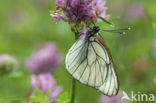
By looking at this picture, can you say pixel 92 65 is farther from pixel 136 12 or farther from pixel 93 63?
pixel 136 12

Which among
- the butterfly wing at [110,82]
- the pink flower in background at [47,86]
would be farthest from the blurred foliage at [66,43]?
the butterfly wing at [110,82]

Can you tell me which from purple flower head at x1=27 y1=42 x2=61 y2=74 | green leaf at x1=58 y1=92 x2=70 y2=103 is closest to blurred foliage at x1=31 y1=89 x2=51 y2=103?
green leaf at x1=58 y1=92 x2=70 y2=103

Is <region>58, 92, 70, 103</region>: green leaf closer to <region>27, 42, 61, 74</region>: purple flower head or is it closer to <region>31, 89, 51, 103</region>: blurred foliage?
<region>31, 89, 51, 103</region>: blurred foliage

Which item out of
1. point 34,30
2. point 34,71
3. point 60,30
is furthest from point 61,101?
point 34,30

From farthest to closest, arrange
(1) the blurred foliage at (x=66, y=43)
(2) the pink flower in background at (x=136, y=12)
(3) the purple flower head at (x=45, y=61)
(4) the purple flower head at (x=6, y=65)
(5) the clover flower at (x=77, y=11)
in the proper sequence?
(2) the pink flower in background at (x=136, y=12) < (3) the purple flower head at (x=45, y=61) < (1) the blurred foliage at (x=66, y=43) < (4) the purple flower head at (x=6, y=65) < (5) the clover flower at (x=77, y=11)

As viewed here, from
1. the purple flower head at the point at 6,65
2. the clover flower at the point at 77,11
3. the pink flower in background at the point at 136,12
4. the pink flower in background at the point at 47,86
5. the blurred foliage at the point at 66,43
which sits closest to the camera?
the clover flower at the point at 77,11

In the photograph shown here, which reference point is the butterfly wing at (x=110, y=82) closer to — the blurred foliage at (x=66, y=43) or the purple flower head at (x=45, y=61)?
the blurred foliage at (x=66, y=43)

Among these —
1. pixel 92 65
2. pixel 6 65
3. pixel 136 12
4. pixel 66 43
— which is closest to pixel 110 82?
pixel 92 65
